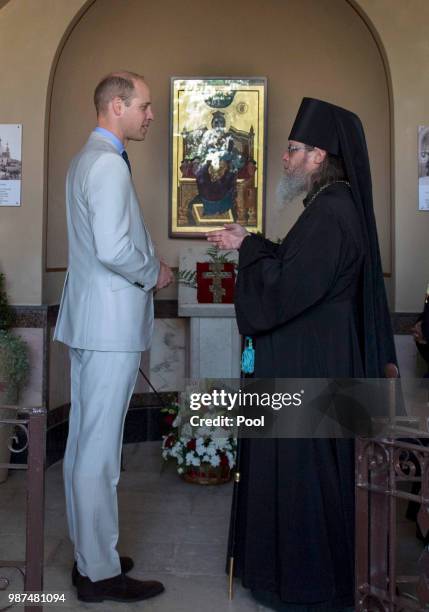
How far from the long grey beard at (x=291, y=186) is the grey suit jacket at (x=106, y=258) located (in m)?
0.70

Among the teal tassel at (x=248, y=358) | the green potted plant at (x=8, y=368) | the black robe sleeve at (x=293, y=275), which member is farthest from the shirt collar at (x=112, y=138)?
the green potted plant at (x=8, y=368)

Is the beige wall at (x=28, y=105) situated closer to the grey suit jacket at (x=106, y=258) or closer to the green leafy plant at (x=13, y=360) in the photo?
the green leafy plant at (x=13, y=360)

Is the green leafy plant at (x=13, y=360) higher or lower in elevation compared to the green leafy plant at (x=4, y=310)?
lower

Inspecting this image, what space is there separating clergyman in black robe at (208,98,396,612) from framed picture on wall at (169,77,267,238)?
3152 millimetres

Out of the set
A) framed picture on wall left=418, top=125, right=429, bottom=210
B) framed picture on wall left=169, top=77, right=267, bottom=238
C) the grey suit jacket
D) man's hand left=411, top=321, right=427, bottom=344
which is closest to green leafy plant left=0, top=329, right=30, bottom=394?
framed picture on wall left=169, top=77, right=267, bottom=238

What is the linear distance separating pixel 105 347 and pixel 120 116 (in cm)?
98

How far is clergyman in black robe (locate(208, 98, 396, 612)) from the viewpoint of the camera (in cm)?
337

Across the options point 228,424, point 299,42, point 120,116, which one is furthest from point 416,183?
point 120,116

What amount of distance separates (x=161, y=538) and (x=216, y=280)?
8.26 ft

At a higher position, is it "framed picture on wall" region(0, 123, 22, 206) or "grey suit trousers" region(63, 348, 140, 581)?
"framed picture on wall" region(0, 123, 22, 206)

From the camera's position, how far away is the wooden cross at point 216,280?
639 cm

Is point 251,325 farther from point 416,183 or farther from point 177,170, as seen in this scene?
point 177,170

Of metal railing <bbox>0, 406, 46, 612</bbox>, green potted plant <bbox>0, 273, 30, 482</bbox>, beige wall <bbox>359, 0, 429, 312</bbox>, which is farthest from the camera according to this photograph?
beige wall <bbox>359, 0, 429, 312</bbox>

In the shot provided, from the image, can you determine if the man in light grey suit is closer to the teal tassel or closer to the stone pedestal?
the teal tassel
